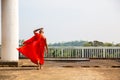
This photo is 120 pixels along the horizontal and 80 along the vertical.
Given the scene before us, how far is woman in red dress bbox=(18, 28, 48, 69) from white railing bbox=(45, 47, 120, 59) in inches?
237

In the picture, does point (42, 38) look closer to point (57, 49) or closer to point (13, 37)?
point (13, 37)

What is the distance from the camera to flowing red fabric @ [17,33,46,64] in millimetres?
14492

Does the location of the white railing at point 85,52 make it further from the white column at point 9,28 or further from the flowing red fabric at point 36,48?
the flowing red fabric at point 36,48

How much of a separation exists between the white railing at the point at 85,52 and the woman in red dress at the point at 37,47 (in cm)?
603

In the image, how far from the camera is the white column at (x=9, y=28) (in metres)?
15.2

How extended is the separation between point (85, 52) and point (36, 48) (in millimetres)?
6591

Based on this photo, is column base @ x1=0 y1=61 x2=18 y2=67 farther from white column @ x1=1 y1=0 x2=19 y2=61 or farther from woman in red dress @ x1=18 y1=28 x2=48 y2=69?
woman in red dress @ x1=18 y1=28 x2=48 y2=69

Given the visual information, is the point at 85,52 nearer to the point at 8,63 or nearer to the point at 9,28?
the point at 8,63

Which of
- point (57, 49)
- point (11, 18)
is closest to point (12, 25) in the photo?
point (11, 18)

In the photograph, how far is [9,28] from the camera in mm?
15312

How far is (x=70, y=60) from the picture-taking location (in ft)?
61.9

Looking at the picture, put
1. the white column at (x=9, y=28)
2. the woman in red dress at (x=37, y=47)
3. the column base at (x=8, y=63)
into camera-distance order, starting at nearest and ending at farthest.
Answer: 1. the woman in red dress at (x=37, y=47)
2. the white column at (x=9, y=28)
3. the column base at (x=8, y=63)

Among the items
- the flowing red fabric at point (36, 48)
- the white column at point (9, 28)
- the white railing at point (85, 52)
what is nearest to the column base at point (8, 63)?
the white column at point (9, 28)

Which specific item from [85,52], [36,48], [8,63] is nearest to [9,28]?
[8,63]
